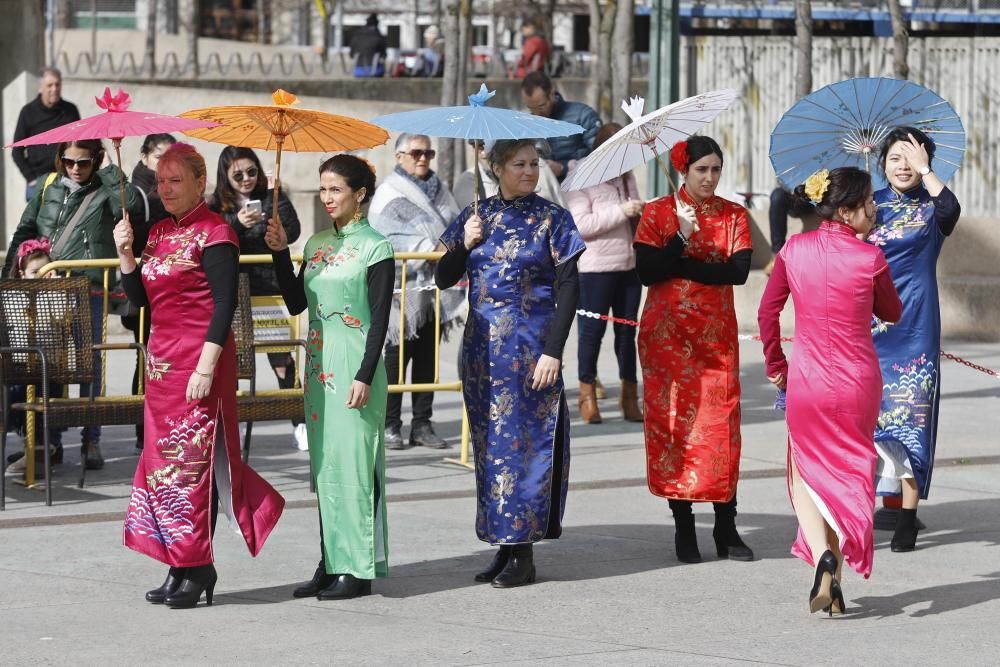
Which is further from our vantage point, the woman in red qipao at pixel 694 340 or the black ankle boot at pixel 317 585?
the woman in red qipao at pixel 694 340

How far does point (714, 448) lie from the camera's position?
7.09 metres

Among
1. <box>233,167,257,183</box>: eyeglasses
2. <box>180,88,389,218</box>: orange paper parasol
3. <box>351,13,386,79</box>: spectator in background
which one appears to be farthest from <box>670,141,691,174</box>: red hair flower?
<box>351,13,386,79</box>: spectator in background

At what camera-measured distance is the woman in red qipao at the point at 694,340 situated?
7062mm

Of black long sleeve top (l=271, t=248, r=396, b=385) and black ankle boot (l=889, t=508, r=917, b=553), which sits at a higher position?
black long sleeve top (l=271, t=248, r=396, b=385)

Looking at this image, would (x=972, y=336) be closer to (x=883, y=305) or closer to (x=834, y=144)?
(x=834, y=144)

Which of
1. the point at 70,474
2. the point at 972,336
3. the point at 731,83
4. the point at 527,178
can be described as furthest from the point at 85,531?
the point at 731,83

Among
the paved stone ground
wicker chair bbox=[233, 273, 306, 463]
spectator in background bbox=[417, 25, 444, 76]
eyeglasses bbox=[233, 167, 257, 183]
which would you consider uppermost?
spectator in background bbox=[417, 25, 444, 76]

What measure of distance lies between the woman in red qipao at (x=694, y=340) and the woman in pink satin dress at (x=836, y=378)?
0.82 m

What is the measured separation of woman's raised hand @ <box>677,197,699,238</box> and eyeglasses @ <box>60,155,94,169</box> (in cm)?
332

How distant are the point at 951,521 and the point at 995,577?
3.76 ft

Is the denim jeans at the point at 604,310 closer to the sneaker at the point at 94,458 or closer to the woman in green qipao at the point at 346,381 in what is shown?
the sneaker at the point at 94,458

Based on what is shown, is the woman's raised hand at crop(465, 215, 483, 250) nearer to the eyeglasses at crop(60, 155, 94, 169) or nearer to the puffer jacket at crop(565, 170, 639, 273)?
the eyeglasses at crop(60, 155, 94, 169)

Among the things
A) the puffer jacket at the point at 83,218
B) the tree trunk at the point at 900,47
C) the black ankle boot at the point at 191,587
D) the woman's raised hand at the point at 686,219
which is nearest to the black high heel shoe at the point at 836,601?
the woman's raised hand at the point at 686,219

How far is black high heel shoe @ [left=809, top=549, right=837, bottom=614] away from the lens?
19.9 feet
